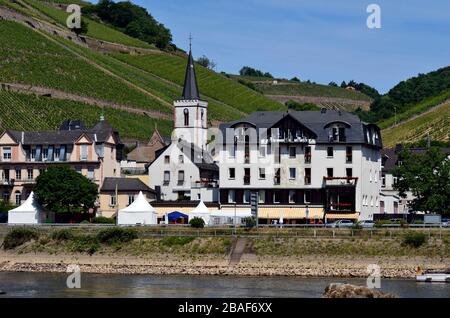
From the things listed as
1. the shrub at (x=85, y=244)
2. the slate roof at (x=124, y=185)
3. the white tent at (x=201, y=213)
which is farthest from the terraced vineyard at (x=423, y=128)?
the shrub at (x=85, y=244)

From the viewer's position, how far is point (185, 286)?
2267 inches

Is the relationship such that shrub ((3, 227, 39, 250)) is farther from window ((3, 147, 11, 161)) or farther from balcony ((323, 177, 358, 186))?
balcony ((323, 177, 358, 186))

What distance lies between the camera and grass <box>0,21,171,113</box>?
16175 cm

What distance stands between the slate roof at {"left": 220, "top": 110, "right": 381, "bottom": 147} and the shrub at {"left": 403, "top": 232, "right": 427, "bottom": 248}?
18.1 metres

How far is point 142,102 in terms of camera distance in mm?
177500

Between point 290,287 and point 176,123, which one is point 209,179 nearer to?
point 176,123

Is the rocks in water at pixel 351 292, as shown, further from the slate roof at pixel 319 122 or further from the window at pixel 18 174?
the window at pixel 18 174

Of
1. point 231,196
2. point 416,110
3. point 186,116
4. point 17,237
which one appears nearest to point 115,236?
point 17,237

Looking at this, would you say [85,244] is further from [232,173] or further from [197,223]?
[232,173]

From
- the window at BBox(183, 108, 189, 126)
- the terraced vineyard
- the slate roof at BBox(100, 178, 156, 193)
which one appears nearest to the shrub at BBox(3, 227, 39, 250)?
the slate roof at BBox(100, 178, 156, 193)

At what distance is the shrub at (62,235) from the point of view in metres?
74.9

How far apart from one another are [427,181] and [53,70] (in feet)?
311

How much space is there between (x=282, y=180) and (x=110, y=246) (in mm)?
18912
